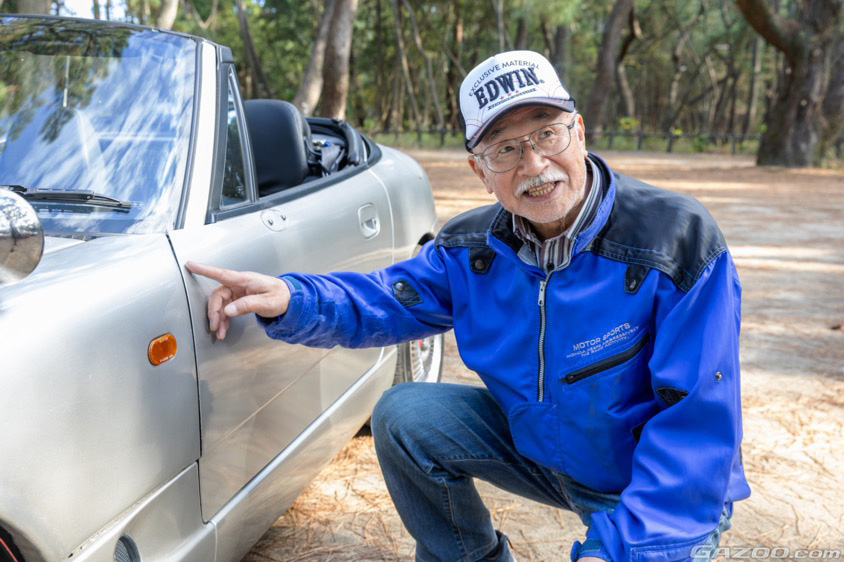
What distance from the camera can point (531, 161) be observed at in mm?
1959

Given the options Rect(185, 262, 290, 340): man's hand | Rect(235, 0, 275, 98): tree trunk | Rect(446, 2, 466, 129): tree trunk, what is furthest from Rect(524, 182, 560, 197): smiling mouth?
Rect(446, 2, 466, 129): tree trunk

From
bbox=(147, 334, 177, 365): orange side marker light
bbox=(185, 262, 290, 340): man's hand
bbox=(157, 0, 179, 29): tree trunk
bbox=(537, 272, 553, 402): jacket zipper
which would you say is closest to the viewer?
bbox=(147, 334, 177, 365): orange side marker light

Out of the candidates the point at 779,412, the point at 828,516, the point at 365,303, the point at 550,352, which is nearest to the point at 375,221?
the point at 365,303

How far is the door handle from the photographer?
9.37 ft

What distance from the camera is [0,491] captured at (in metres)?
1.26

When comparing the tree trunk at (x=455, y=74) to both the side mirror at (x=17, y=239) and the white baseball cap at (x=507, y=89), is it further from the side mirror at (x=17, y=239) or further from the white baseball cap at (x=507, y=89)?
the side mirror at (x=17, y=239)

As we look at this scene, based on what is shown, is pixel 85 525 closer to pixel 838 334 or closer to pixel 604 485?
pixel 604 485

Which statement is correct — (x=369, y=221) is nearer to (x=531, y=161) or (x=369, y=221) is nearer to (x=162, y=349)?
(x=531, y=161)

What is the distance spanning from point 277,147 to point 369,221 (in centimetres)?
42

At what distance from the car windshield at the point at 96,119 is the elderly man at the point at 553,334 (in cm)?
36

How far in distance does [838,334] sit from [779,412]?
1646 millimetres

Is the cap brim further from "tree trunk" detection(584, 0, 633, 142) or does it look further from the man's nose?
"tree trunk" detection(584, 0, 633, 142)

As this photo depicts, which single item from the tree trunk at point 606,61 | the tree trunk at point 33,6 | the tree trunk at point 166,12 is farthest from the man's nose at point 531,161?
the tree trunk at point 606,61

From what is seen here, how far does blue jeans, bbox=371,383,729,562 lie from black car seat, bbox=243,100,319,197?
0.95m
